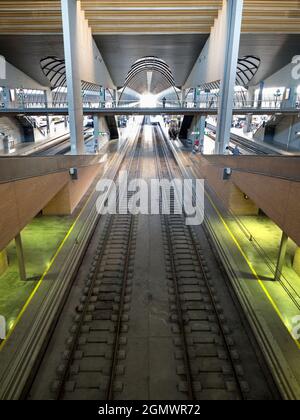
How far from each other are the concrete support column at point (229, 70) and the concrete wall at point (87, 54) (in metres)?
8.46

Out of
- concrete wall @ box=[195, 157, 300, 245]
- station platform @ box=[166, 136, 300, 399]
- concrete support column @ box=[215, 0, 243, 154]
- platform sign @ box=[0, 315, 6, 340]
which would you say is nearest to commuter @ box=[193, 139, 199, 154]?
concrete support column @ box=[215, 0, 243, 154]

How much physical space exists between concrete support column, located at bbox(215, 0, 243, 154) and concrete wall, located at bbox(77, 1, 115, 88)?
8461mm

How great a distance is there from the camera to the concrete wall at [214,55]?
16.7m

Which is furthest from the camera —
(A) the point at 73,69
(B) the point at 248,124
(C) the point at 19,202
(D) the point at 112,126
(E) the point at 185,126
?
(B) the point at 248,124

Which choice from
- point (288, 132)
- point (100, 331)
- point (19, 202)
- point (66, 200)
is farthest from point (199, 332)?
point (288, 132)

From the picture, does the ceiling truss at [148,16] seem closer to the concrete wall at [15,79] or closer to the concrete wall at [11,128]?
the concrete wall at [15,79]

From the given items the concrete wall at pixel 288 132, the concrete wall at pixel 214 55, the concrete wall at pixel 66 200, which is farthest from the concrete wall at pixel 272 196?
the concrete wall at pixel 288 132

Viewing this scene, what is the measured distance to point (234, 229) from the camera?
972cm

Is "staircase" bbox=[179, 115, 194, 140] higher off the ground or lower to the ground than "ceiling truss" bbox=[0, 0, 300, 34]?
lower

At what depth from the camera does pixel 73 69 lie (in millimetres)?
16422

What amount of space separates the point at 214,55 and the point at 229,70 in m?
3.47

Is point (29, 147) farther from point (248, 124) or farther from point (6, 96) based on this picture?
point (248, 124)

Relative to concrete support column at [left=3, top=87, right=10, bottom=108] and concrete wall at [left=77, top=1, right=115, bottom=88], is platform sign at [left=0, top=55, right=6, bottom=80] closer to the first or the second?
concrete support column at [left=3, top=87, right=10, bottom=108]

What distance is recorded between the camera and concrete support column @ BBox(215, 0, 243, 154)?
1512 centimetres
